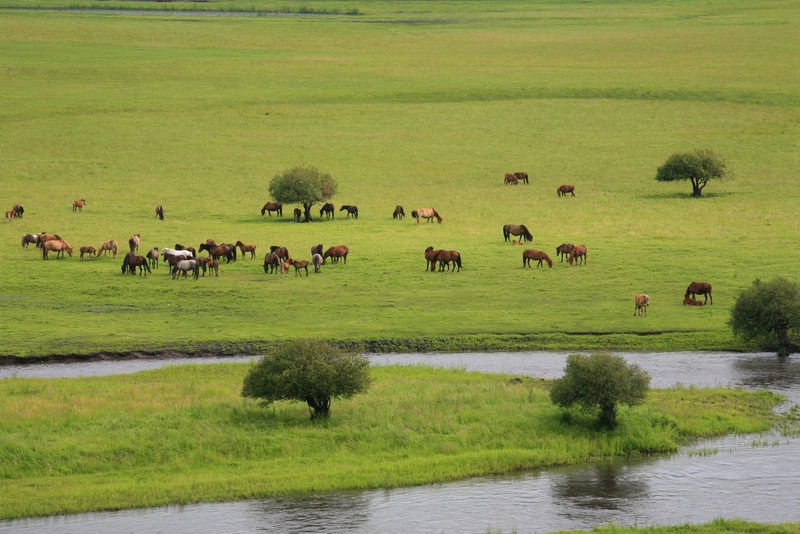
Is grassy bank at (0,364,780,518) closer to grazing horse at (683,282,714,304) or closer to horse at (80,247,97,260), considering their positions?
grazing horse at (683,282,714,304)

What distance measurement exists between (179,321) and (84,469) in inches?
606

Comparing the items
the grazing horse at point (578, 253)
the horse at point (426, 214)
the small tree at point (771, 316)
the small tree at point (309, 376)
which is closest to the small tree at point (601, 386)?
the small tree at point (309, 376)

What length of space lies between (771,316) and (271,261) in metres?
19.6

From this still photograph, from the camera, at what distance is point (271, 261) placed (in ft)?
154

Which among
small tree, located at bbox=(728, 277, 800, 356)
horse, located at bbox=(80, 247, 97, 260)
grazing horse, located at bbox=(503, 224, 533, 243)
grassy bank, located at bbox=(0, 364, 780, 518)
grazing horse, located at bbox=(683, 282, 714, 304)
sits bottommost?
grassy bank, located at bbox=(0, 364, 780, 518)

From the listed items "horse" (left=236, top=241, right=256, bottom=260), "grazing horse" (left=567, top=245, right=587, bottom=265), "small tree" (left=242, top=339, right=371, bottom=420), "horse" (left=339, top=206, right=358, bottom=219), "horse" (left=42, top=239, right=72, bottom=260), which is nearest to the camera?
"small tree" (left=242, top=339, right=371, bottom=420)

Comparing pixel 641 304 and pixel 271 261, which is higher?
pixel 271 261

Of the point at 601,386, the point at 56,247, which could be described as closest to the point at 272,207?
the point at 56,247

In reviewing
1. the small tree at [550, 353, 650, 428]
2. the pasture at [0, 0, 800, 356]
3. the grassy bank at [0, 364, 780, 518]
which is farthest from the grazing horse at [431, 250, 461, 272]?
the small tree at [550, 353, 650, 428]

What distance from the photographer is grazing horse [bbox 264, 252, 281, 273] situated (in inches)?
1843

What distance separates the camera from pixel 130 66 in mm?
110125

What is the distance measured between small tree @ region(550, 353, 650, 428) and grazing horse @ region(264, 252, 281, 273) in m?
20.7

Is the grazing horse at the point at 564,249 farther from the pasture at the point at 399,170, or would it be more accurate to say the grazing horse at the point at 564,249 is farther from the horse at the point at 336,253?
the horse at the point at 336,253

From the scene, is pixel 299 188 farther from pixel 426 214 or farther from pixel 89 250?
pixel 89 250
